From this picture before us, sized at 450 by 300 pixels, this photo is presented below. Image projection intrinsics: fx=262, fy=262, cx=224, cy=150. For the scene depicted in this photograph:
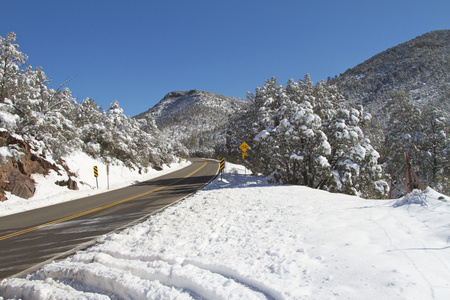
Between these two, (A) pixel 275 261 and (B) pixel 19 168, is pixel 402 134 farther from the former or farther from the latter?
(B) pixel 19 168

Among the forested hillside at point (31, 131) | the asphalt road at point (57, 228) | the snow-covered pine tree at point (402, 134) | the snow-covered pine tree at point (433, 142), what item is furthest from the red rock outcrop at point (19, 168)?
the snow-covered pine tree at point (433, 142)

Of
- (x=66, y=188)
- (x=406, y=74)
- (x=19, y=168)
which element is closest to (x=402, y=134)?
(x=66, y=188)

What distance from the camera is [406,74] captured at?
9750cm

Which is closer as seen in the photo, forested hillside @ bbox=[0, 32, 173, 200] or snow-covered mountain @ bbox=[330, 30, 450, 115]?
forested hillside @ bbox=[0, 32, 173, 200]

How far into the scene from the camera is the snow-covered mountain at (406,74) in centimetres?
8112

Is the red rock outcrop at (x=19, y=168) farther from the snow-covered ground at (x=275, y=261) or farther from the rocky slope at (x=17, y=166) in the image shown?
the snow-covered ground at (x=275, y=261)

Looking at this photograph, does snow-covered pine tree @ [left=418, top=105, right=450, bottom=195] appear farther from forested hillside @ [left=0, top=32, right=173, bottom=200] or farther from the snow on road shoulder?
forested hillside @ [left=0, top=32, right=173, bottom=200]

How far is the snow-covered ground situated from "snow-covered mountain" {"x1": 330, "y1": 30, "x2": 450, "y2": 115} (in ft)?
249

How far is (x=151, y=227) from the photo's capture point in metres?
6.86

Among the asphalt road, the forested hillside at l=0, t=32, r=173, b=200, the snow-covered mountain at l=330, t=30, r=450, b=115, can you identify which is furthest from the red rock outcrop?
the snow-covered mountain at l=330, t=30, r=450, b=115

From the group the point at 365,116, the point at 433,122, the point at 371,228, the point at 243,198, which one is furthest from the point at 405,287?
the point at 433,122

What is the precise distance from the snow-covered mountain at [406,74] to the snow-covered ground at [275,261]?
75.9 metres

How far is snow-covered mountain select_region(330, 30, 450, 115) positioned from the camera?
266 feet

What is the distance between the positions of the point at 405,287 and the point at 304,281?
1.18 metres
